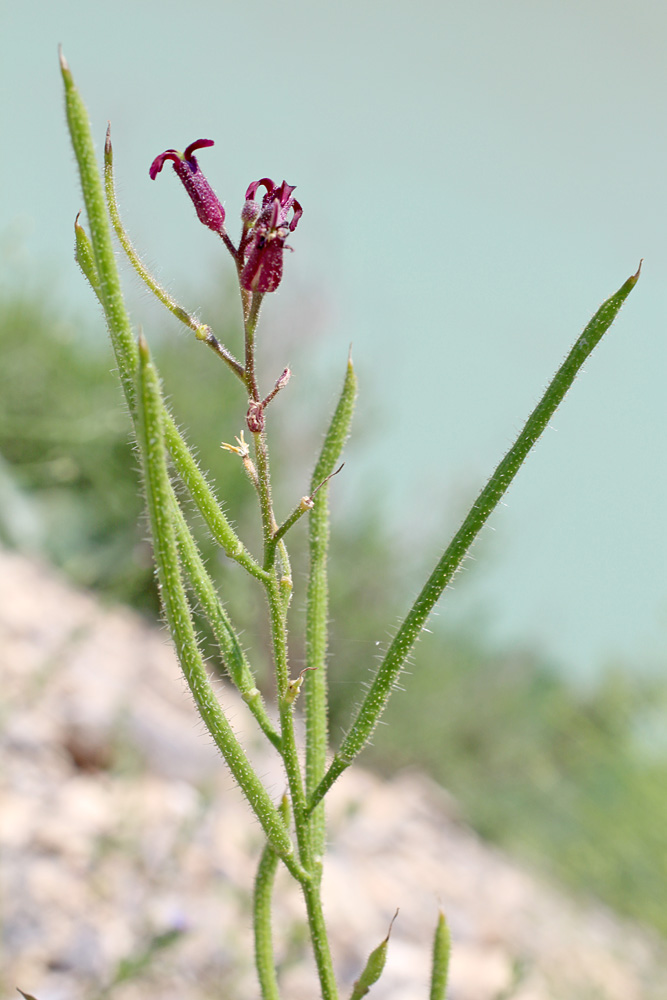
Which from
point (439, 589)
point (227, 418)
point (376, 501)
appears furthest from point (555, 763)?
point (439, 589)

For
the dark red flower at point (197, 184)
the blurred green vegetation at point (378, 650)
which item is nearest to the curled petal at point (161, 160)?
the dark red flower at point (197, 184)

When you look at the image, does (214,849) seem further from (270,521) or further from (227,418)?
(227,418)

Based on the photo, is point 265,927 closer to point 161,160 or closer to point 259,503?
point 259,503

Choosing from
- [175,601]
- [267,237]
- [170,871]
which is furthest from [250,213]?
[170,871]

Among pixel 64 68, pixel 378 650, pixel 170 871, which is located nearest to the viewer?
pixel 64 68

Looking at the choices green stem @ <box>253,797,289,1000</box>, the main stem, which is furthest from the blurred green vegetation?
the main stem

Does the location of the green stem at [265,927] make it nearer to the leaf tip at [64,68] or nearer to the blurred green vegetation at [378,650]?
the leaf tip at [64,68]

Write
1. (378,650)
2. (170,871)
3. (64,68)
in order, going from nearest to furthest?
(64,68)
(170,871)
(378,650)
